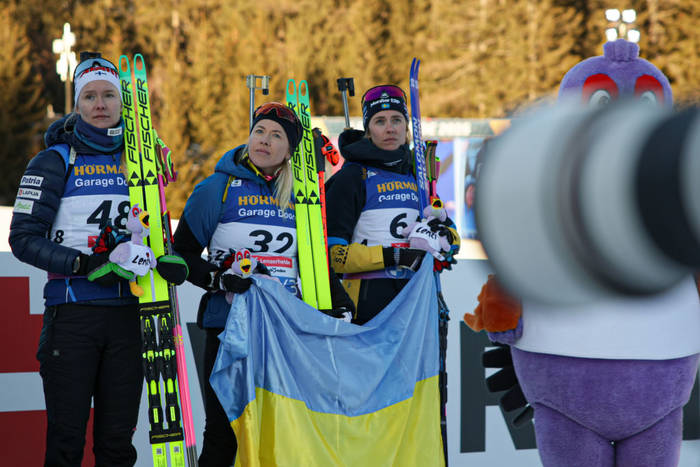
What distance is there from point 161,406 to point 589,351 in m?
1.51

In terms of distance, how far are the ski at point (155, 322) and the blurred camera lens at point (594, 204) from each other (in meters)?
2.34

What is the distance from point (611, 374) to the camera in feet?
7.73

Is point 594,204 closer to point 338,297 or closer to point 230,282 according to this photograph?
point 230,282

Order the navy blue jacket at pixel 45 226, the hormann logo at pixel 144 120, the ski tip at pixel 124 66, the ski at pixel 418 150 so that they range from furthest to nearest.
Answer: the ski at pixel 418 150, the ski tip at pixel 124 66, the hormann logo at pixel 144 120, the navy blue jacket at pixel 45 226

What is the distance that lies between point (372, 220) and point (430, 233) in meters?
0.24

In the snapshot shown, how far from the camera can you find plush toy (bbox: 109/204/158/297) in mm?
2699

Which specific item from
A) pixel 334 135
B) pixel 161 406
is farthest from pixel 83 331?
pixel 334 135

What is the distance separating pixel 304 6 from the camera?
27078mm

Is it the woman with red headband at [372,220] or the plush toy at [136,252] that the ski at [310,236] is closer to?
the woman with red headband at [372,220]

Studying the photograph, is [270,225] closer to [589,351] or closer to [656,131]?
[589,351]

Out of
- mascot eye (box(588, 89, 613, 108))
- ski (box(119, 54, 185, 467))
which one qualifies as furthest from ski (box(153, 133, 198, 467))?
mascot eye (box(588, 89, 613, 108))

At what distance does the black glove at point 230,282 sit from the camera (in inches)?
113

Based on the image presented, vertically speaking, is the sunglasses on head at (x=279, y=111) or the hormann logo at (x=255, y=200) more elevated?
the sunglasses on head at (x=279, y=111)

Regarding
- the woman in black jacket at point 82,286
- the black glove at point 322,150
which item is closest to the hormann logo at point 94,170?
the woman in black jacket at point 82,286
